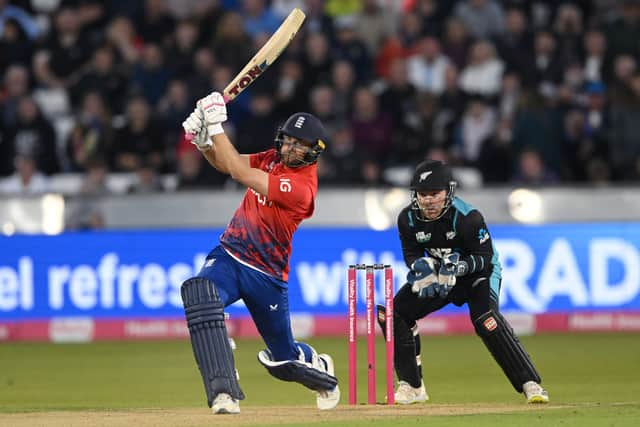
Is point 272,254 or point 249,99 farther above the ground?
point 249,99

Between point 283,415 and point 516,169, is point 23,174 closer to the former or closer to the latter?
point 516,169

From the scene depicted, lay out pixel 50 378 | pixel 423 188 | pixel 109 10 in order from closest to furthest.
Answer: pixel 423 188, pixel 50 378, pixel 109 10

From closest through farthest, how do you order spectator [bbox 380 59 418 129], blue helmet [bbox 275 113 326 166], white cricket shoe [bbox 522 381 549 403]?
blue helmet [bbox 275 113 326 166] → white cricket shoe [bbox 522 381 549 403] → spectator [bbox 380 59 418 129]

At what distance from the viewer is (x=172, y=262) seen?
15.5m

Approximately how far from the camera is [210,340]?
8492 mm

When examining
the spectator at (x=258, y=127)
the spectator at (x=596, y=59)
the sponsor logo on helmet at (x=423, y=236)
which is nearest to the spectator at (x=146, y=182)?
the spectator at (x=258, y=127)

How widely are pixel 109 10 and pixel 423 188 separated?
11760 millimetres

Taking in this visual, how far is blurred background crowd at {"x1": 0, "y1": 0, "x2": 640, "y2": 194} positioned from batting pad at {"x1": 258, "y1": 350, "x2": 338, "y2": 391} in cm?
755

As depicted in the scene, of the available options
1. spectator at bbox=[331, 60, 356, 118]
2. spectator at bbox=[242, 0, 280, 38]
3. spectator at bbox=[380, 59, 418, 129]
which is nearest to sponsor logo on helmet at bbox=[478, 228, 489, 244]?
spectator at bbox=[380, 59, 418, 129]

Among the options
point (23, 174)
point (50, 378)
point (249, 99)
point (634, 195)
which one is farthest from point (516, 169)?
point (50, 378)

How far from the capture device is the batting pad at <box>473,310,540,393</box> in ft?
31.1

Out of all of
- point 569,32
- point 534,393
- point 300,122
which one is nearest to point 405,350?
point 534,393

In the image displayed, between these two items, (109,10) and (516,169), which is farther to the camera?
(109,10)

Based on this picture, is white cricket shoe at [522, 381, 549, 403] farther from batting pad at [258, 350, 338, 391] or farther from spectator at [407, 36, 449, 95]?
spectator at [407, 36, 449, 95]
